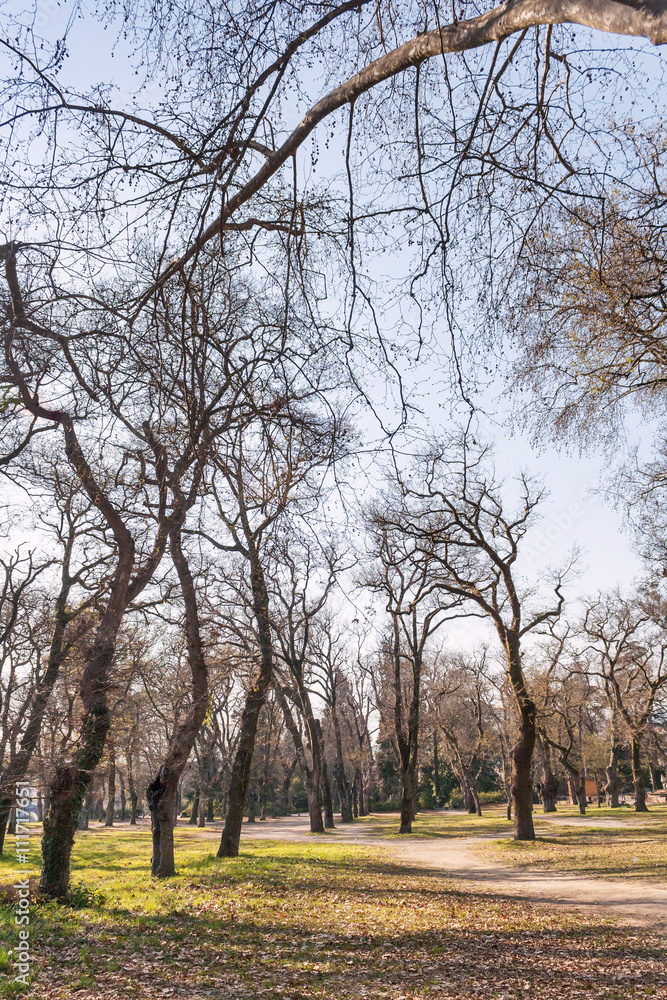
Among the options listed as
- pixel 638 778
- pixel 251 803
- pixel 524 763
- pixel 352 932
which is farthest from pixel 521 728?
pixel 251 803

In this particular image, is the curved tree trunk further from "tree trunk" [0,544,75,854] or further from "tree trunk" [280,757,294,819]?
"tree trunk" [280,757,294,819]

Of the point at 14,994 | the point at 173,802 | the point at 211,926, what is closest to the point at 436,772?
the point at 173,802

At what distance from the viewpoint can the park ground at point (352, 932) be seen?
6152 millimetres

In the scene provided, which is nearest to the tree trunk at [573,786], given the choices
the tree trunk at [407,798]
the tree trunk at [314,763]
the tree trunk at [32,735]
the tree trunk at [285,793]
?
the tree trunk at [407,798]

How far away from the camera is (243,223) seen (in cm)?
408

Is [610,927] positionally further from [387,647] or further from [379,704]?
[379,704]

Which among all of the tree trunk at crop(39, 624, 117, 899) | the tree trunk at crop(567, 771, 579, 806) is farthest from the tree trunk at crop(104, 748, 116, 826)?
the tree trunk at crop(567, 771, 579, 806)

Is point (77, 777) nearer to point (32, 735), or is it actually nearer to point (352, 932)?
point (32, 735)

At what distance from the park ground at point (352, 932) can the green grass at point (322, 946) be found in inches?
1.0

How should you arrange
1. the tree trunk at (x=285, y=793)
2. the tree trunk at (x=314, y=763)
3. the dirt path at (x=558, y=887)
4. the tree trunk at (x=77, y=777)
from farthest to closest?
the tree trunk at (x=285, y=793), the tree trunk at (x=314, y=763), the dirt path at (x=558, y=887), the tree trunk at (x=77, y=777)

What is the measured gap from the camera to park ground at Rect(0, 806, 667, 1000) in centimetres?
615

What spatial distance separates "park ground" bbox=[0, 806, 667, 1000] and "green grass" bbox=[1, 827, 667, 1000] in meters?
0.03

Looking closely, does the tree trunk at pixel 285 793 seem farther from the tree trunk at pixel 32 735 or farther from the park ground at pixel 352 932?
the tree trunk at pixel 32 735

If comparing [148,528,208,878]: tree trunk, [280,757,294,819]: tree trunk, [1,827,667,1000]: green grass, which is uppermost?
[148,528,208,878]: tree trunk
